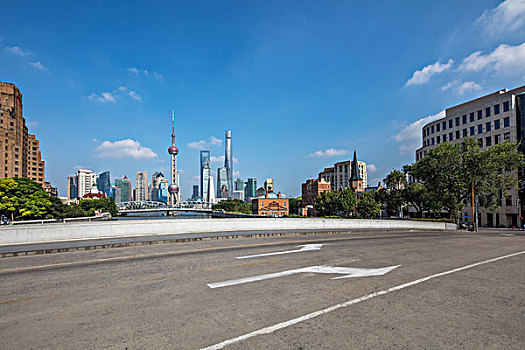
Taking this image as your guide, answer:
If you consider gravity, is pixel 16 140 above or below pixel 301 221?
above

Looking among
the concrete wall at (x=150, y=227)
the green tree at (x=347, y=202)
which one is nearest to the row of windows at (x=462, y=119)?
the green tree at (x=347, y=202)

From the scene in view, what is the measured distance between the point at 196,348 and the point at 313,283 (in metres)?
4.04

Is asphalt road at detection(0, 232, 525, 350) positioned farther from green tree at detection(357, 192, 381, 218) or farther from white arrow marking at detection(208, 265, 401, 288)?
green tree at detection(357, 192, 381, 218)

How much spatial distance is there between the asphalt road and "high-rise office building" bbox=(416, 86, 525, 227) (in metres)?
58.7

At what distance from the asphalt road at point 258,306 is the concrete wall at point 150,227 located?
700 centimetres

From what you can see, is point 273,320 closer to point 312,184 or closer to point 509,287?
point 509,287

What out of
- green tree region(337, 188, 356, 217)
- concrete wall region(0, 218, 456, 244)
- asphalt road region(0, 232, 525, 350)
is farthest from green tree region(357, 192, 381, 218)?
asphalt road region(0, 232, 525, 350)

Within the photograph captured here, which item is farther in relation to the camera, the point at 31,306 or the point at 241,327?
the point at 31,306

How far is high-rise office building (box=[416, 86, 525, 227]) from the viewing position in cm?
5959

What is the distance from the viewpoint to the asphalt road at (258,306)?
15.0 feet

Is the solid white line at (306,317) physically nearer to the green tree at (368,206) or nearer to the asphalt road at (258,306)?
the asphalt road at (258,306)

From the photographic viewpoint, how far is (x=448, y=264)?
10.3 meters

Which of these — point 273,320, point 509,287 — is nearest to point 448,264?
point 509,287

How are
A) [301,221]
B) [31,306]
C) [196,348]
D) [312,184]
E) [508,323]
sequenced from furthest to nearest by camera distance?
1. [312,184]
2. [301,221]
3. [31,306]
4. [508,323]
5. [196,348]
